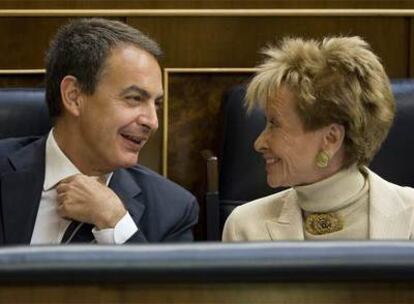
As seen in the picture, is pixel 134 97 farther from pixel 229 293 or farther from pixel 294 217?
pixel 229 293

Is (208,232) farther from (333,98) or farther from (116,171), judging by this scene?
(333,98)

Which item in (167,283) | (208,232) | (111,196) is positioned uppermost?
(167,283)

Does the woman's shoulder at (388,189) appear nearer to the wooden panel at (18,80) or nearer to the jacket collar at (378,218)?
the jacket collar at (378,218)

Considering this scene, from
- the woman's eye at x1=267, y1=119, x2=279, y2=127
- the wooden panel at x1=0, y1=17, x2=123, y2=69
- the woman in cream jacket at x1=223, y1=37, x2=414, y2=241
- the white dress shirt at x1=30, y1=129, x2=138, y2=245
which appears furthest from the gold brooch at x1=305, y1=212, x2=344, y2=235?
the wooden panel at x1=0, y1=17, x2=123, y2=69

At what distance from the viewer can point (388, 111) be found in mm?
1366

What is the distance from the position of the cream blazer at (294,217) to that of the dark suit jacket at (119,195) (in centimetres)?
9

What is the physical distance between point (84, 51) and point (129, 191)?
0.74 feet

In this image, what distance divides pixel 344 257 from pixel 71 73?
897 mm

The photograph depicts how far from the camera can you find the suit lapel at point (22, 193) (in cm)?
139

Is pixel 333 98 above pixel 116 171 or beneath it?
above

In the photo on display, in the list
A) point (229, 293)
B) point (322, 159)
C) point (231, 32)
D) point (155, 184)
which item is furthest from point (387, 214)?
point (231, 32)

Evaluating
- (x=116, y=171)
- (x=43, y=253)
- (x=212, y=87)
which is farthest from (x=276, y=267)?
(x=212, y=87)

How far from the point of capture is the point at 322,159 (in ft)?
4.55
